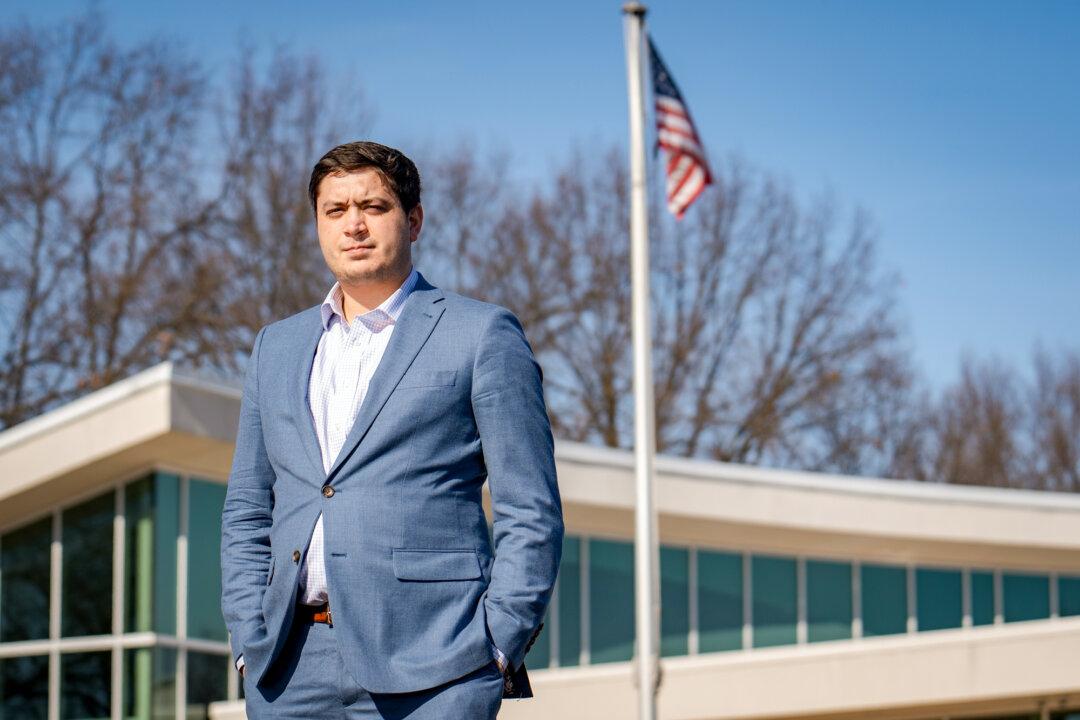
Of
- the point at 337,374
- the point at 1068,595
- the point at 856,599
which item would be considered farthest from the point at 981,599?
the point at 337,374

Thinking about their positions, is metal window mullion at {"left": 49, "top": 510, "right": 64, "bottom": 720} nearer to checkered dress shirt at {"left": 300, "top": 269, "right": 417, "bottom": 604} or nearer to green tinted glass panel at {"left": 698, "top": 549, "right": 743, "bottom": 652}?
green tinted glass panel at {"left": 698, "top": 549, "right": 743, "bottom": 652}

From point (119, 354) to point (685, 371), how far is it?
11.2 metres

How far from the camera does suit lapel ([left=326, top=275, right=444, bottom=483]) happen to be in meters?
3.41

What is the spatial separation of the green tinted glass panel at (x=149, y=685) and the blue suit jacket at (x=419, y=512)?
1401cm

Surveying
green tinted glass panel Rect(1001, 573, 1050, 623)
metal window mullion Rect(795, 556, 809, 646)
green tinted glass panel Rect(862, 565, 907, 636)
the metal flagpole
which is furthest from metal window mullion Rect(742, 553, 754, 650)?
the metal flagpole

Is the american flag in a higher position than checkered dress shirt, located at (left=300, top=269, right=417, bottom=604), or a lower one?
higher

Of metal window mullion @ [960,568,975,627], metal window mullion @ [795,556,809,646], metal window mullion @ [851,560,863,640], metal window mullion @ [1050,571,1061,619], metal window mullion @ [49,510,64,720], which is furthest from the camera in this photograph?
metal window mullion @ [1050,571,1061,619]

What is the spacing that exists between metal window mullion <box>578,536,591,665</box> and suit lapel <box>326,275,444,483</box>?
17.5 meters

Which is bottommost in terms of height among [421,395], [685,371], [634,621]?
[634,621]

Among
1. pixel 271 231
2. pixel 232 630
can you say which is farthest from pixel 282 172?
pixel 232 630

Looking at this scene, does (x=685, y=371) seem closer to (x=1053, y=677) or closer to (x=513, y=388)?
(x=1053, y=677)

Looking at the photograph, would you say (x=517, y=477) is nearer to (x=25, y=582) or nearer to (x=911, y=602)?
(x=25, y=582)

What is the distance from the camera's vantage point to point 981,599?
23.0 meters

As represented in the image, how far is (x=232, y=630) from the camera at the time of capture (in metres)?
3.48
